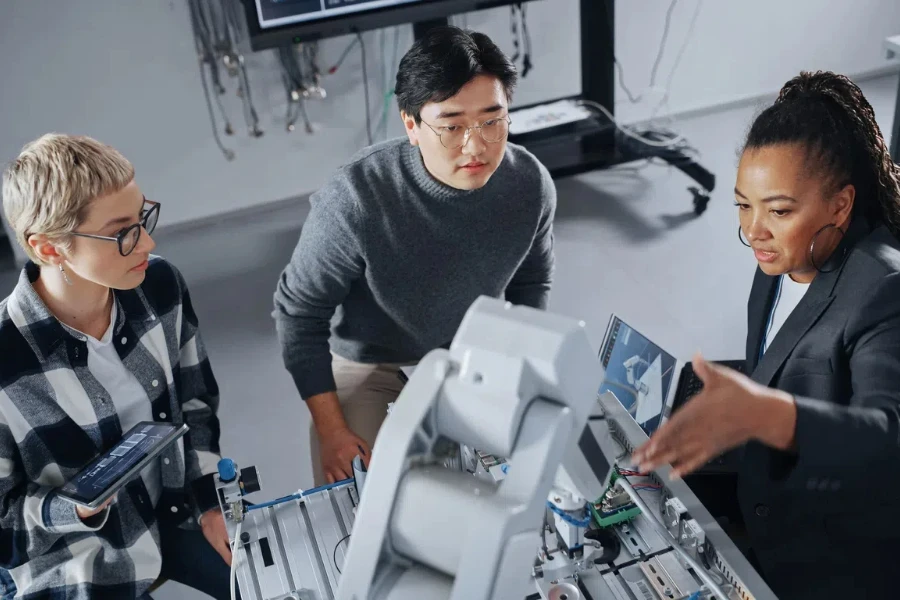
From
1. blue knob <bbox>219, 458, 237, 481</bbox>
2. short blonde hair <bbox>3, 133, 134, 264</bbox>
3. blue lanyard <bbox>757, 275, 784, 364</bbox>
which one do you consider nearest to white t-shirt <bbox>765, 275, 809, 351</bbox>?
blue lanyard <bbox>757, 275, 784, 364</bbox>

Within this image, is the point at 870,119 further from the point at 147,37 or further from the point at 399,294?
the point at 147,37

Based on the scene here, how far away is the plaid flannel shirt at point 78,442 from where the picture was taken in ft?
4.49

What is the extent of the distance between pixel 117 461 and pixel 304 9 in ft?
7.09

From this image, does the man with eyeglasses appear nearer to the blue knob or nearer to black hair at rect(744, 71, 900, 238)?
the blue knob

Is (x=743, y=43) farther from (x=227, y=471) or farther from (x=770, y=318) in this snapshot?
(x=227, y=471)

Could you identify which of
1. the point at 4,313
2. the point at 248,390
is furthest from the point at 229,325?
the point at 4,313

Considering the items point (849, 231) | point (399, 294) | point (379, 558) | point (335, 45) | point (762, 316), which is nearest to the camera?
point (379, 558)

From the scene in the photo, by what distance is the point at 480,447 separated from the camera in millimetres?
792

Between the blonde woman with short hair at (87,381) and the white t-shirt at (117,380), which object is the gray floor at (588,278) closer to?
the blonde woman with short hair at (87,381)

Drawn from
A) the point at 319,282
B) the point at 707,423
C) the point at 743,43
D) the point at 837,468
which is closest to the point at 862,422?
the point at 837,468

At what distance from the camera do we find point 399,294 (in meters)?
1.78

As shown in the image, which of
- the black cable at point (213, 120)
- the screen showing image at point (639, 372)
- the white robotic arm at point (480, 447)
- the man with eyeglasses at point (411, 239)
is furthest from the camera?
the black cable at point (213, 120)

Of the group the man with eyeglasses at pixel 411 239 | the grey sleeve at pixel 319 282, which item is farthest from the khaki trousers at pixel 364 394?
the grey sleeve at pixel 319 282

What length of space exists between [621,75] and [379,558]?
11.6ft
